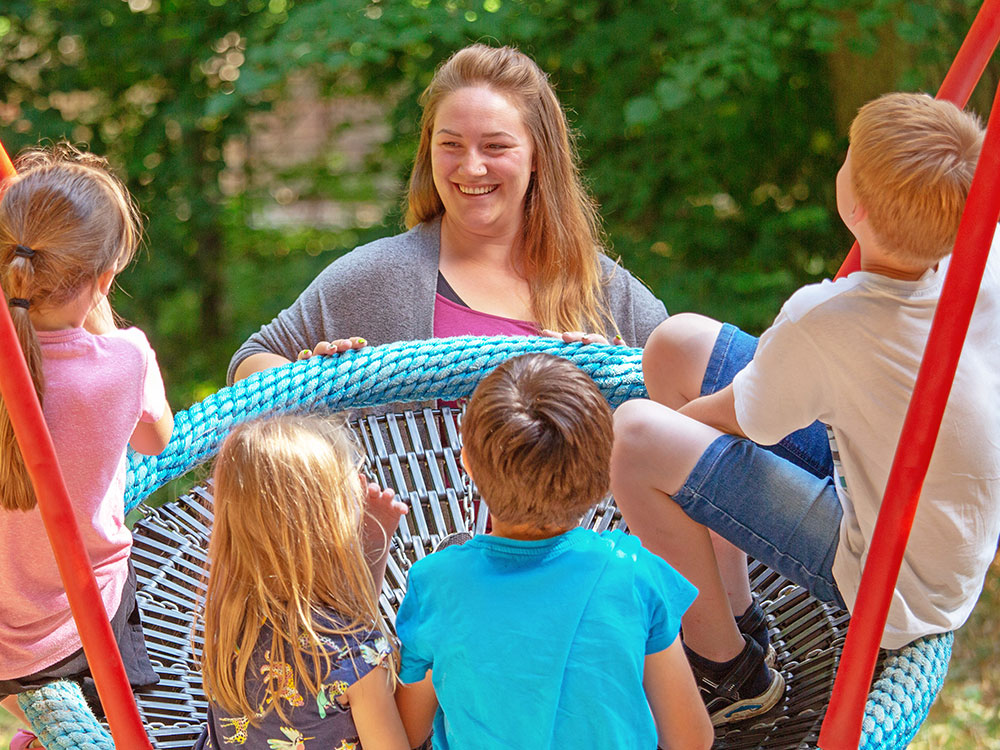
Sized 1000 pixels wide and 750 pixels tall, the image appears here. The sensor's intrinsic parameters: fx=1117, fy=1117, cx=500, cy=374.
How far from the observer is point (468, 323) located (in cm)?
156

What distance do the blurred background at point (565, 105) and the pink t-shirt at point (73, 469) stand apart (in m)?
1.12

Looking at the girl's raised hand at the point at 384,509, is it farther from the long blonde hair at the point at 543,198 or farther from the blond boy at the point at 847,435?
the long blonde hair at the point at 543,198

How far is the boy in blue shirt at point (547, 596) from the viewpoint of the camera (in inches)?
31.5

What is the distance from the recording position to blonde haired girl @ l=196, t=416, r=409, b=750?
855mm

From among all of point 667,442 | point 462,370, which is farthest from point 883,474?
A: point 462,370

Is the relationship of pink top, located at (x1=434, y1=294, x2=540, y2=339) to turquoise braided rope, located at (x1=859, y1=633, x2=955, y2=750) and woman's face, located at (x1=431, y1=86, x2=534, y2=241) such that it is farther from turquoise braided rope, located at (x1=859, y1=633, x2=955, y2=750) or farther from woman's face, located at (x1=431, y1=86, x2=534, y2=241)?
turquoise braided rope, located at (x1=859, y1=633, x2=955, y2=750)

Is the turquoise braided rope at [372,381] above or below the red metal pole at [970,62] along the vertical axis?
below

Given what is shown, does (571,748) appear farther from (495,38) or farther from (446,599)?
(495,38)

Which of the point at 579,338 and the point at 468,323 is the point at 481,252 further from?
the point at 579,338

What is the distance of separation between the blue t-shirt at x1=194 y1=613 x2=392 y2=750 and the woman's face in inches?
31.1

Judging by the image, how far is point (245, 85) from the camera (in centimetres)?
225

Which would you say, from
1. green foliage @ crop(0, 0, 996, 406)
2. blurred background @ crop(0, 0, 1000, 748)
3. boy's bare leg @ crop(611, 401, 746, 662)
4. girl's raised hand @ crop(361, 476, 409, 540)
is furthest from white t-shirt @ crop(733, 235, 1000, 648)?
green foliage @ crop(0, 0, 996, 406)

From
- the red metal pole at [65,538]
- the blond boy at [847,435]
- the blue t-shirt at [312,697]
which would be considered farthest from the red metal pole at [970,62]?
the red metal pole at [65,538]

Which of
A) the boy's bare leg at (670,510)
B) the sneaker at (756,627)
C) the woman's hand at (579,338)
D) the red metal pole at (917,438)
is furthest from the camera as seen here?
the woman's hand at (579,338)
